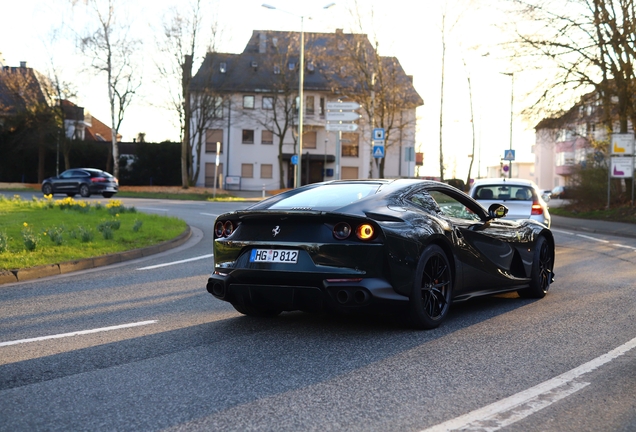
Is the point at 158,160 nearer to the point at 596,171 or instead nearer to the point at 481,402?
the point at 596,171

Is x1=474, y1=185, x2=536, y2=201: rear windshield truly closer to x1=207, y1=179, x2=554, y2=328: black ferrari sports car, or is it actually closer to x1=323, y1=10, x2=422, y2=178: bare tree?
x1=207, y1=179, x2=554, y2=328: black ferrari sports car

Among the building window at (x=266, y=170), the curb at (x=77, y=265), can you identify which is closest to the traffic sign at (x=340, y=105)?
the curb at (x=77, y=265)

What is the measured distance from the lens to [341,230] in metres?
6.43

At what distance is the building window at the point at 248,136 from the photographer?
75.4 m

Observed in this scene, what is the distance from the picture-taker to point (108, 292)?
945 cm

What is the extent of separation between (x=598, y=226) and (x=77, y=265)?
60.6 feet

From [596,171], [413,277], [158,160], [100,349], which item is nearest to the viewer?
[100,349]

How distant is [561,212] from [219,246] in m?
30.3

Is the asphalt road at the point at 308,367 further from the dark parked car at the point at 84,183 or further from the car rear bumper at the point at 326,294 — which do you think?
the dark parked car at the point at 84,183

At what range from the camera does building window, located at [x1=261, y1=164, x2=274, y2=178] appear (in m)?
75.1

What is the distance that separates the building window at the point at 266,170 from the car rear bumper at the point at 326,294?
→ 225ft

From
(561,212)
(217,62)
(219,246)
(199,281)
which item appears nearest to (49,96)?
(217,62)

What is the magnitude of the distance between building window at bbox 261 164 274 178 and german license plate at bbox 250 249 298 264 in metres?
68.7

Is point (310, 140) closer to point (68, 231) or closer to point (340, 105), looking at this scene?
point (340, 105)
